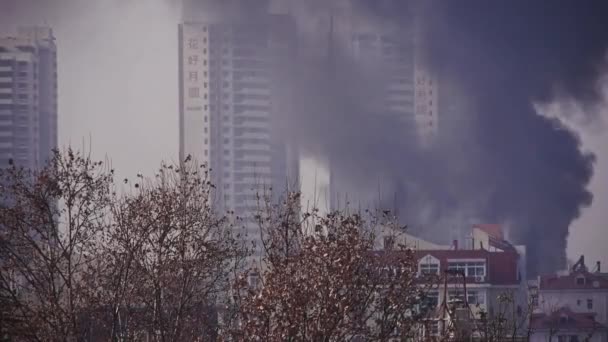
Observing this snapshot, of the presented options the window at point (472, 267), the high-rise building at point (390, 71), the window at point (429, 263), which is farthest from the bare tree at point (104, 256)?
the high-rise building at point (390, 71)

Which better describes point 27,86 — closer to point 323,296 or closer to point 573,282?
point 573,282

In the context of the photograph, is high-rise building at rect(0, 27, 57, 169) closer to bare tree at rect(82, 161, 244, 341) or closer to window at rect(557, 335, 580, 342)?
window at rect(557, 335, 580, 342)

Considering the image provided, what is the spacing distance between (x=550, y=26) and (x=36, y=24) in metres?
19.4

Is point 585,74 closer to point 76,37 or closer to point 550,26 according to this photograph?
point 550,26

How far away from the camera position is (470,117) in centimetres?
4775

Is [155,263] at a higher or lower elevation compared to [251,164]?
lower

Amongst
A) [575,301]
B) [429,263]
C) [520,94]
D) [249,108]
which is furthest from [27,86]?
[429,263]

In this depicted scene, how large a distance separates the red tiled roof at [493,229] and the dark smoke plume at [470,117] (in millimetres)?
793

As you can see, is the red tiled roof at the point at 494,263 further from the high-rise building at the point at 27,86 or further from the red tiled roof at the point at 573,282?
the high-rise building at the point at 27,86

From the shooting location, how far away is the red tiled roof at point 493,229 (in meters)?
38.5

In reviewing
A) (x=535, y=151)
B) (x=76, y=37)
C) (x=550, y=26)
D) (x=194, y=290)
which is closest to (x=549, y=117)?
(x=535, y=151)

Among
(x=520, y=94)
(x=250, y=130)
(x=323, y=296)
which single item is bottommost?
(x=323, y=296)

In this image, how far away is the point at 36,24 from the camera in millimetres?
49562

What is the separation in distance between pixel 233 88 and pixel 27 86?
736cm
